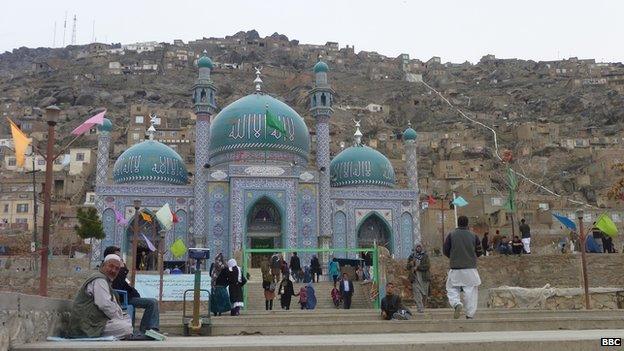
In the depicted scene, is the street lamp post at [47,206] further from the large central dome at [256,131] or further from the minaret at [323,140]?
the minaret at [323,140]

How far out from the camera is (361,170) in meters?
32.0

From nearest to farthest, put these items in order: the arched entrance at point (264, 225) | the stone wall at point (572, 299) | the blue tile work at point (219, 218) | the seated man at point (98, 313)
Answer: the seated man at point (98, 313), the stone wall at point (572, 299), the blue tile work at point (219, 218), the arched entrance at point (264, 225)

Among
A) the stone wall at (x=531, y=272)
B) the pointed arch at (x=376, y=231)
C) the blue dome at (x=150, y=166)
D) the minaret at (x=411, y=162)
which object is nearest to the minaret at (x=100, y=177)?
the blue dome at (x=150, y=166)

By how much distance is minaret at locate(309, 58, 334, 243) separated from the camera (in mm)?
29005

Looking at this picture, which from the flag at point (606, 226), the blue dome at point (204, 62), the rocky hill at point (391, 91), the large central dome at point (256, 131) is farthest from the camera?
the rocky hill at point (391, 91)

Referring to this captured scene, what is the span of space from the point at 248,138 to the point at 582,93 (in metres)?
71.7

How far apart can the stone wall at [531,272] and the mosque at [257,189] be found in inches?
329

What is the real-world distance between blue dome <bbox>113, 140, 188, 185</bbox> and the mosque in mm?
46

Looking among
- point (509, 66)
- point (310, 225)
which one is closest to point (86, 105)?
point (310, 225)

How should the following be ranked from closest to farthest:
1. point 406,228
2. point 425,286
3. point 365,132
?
1. point 425,286
2. point 406,228
3. point 365,132

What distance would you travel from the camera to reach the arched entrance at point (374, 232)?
30578 millimetres

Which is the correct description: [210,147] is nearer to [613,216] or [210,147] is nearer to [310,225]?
[310,225]

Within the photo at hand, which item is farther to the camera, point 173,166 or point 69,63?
point 69,63

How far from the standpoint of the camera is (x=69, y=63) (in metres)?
105
